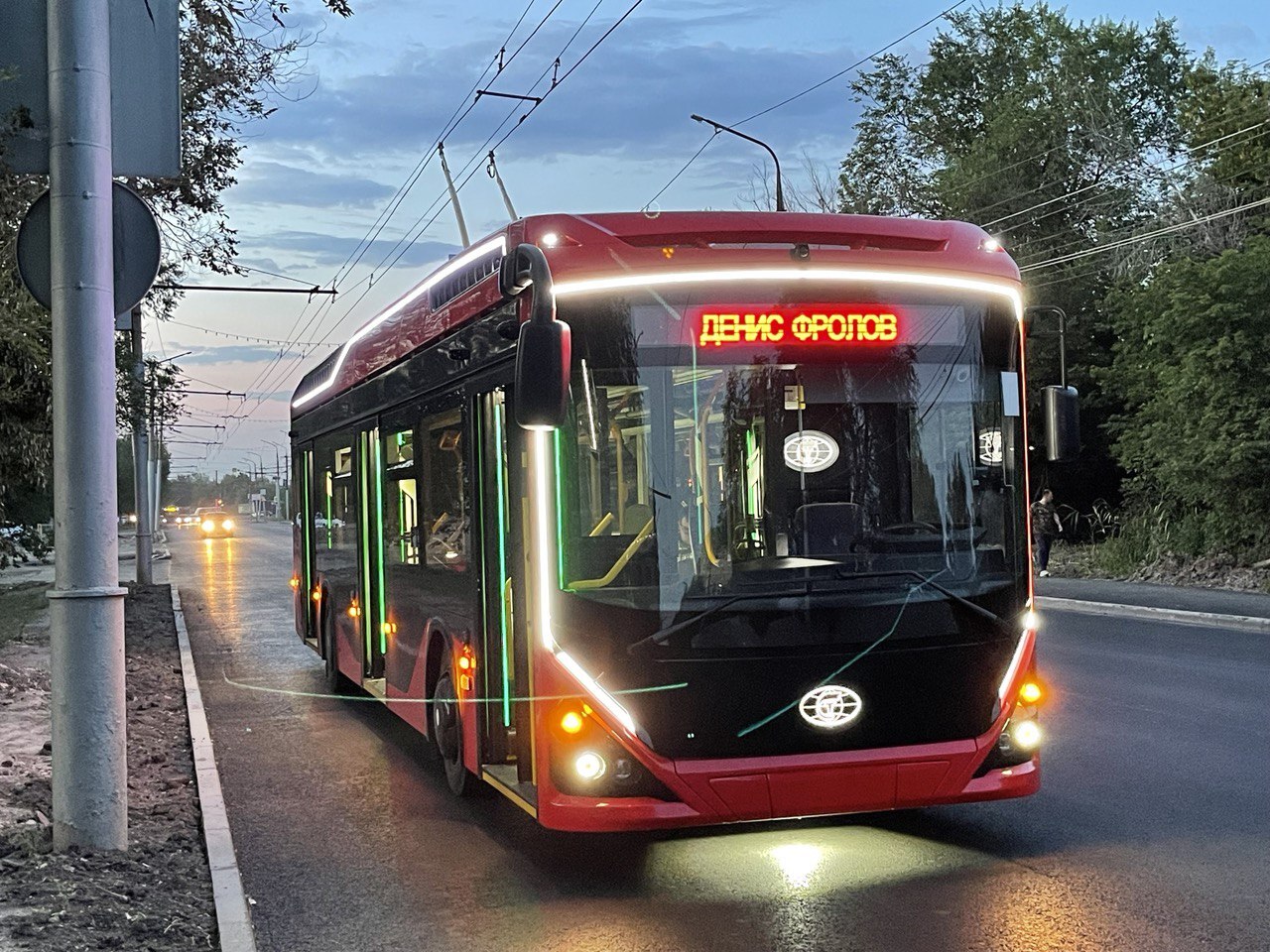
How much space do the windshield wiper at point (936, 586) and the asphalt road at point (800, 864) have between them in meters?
1.06

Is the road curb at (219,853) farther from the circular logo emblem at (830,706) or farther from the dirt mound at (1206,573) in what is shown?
the dirt mound at (1206,573)

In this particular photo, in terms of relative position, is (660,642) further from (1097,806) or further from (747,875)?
(1097,806)

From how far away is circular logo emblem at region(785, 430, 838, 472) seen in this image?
6.39m

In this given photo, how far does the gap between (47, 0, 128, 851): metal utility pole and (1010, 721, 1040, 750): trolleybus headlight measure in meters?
3.99

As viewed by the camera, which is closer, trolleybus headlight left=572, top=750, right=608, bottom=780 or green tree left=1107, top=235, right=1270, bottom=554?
trolleybus headlight left=572, top=750, right=608, bottom=780

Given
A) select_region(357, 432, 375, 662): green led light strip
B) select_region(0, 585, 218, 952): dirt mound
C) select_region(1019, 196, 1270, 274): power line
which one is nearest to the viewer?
select_region(0, 585, 218, 952): dirt mound

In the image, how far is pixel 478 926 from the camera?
596 centimetres

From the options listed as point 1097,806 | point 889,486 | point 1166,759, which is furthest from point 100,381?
point 1166,759

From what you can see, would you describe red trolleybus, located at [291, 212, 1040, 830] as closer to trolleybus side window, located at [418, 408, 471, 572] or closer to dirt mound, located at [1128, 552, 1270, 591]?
trolleybus side window, located at [418, 408, 471, 572]

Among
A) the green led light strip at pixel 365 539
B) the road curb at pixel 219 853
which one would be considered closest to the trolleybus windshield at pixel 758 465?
the road curb at pixel 219 853

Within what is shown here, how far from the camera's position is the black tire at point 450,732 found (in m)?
8.32

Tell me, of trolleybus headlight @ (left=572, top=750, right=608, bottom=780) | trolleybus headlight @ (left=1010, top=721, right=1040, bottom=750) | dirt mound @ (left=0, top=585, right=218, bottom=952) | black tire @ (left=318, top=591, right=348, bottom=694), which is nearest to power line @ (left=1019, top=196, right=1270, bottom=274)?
black tire @ (left=318, top=591, right=348, bottom=694)

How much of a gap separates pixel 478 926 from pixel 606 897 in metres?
0.62

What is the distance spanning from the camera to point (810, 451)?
21.0 ft
